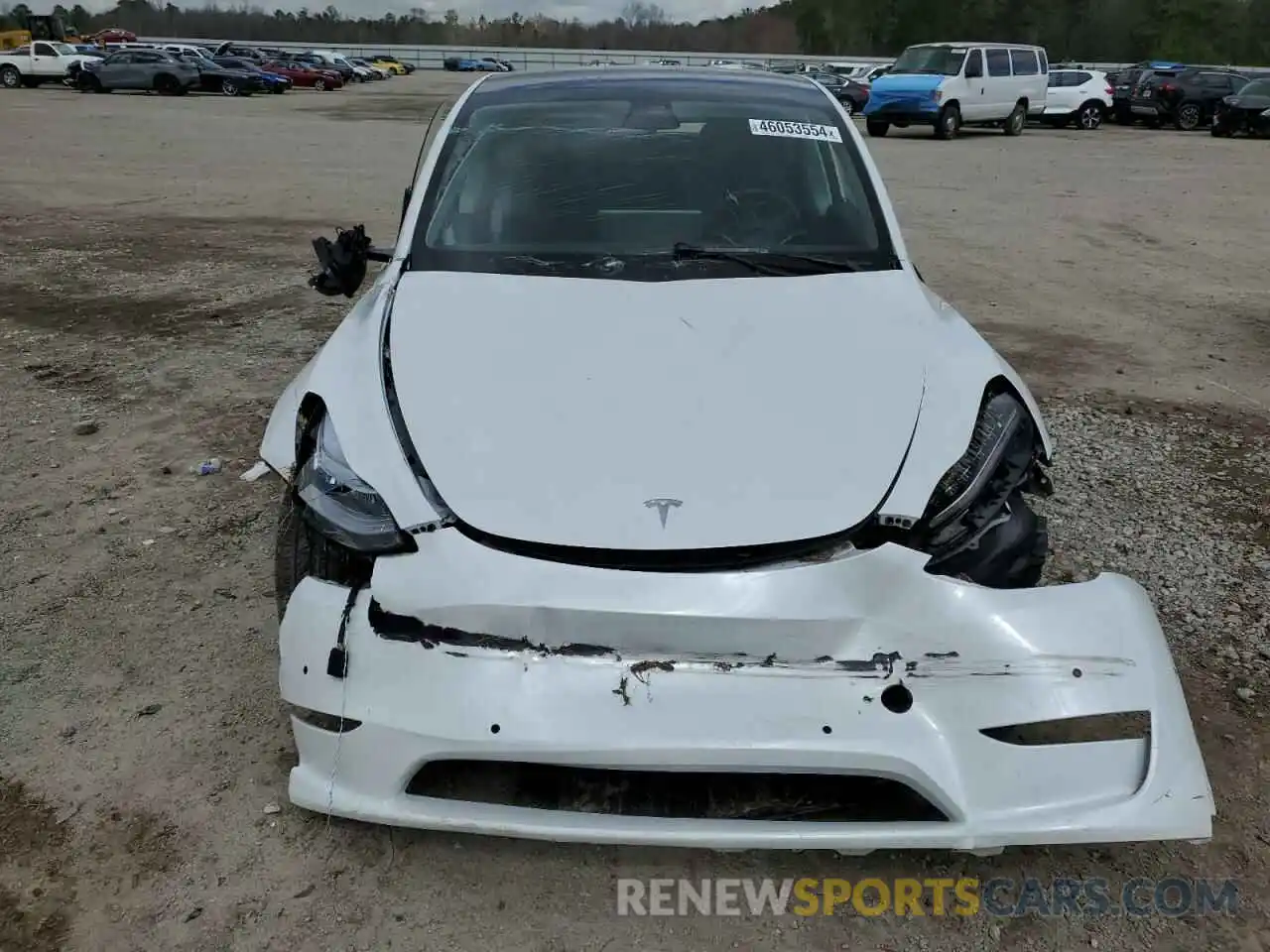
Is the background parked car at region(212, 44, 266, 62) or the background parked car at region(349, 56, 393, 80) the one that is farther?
the background parked car at region(349, 56, 393, 80)

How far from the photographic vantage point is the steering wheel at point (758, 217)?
9.88ft

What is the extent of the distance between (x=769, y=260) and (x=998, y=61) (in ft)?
72.4

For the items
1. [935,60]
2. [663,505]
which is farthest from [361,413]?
[935,60]

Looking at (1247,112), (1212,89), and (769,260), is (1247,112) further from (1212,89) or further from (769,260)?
(769,260)

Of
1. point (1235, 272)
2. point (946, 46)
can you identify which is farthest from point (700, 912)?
point (946, 46)

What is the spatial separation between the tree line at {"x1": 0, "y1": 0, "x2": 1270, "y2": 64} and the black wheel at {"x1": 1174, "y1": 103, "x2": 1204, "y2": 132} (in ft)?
148

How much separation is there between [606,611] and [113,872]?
1.22 metres

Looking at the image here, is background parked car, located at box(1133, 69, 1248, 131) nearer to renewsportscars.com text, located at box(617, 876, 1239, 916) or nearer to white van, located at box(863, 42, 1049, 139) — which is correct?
white van, located at box(863, 42, 1049, 139)

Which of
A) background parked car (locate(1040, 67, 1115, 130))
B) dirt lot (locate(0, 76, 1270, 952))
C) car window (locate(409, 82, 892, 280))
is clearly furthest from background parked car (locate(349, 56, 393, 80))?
car window (locate(409, 82, 892, 280))

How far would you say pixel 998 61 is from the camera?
21.7 metres

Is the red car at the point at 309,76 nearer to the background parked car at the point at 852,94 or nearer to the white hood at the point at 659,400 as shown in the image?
the background parked car at the point at 852,94

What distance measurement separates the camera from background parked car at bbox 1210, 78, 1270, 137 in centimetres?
2208

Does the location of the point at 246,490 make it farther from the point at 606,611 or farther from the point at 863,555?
the point at 863,555

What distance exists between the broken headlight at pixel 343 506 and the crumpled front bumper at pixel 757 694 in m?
0.11
